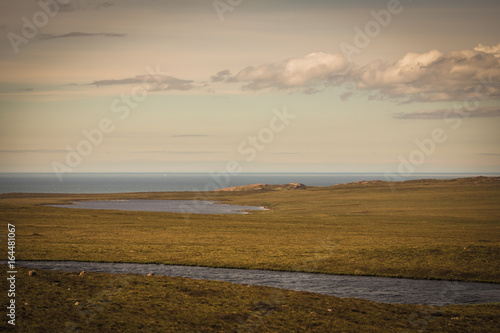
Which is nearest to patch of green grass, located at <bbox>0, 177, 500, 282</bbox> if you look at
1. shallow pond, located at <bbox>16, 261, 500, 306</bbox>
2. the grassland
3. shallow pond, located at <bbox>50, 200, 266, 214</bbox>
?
the grassland

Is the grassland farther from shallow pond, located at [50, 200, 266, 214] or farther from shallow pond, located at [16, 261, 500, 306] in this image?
shallow pond, located at [50, 200, 266, 214]

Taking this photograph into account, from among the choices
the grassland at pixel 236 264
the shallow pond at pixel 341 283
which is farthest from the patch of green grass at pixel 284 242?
the shallow pond at pixel 341 283

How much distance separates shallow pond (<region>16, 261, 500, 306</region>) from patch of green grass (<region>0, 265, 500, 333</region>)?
323 centimetres

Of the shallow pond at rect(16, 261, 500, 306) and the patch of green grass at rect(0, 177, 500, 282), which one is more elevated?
the patch of green grass at rect(0, 177, 500, 282)

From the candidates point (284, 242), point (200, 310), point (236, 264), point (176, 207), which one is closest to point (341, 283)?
point (236, 264)

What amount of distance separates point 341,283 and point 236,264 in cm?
1066

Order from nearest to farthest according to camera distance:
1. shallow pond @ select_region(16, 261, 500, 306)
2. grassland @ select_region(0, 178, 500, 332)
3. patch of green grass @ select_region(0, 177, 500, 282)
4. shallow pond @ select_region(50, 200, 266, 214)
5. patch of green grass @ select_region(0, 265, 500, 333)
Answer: patch of green grass @ select_region(0, 265, 500, 333) → grassland @ select_region(0, 178, 500, 332) → shallow pond @ select_region(16, 261, 500, 306) → patch of green grass @ select_region(0, 177, 500, 282) → shallow pond @ select_region(50, 200, 266, 214)

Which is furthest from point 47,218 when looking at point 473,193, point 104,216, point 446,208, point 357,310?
point 473,193

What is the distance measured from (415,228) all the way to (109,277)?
181ft

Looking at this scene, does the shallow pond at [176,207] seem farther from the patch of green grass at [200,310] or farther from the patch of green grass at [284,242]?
the patch of green grass at [200,310]

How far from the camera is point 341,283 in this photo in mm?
37375

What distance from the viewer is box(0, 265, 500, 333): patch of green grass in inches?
923

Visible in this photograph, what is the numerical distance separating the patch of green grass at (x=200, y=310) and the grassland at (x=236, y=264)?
6 cm

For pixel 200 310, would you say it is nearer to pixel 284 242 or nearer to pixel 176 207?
pixel 284 242
